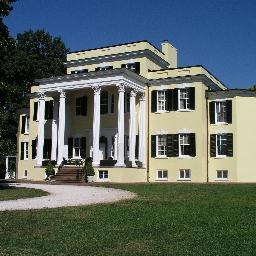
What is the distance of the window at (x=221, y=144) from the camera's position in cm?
3272

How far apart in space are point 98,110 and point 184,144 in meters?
6.99

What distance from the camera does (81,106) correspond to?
36719mm

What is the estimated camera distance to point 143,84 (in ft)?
114

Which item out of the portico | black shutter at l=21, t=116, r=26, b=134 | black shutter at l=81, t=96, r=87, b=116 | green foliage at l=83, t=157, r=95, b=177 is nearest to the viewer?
green foliage at l=83, t=157, r=95, b=177

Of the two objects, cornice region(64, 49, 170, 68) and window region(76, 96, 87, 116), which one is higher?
cornice region(64, 49, 170, 68)

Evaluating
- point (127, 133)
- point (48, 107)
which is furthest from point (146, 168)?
point (48, 107)

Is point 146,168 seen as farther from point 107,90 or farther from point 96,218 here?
point 96,218

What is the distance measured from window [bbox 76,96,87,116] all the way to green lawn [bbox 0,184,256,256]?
77.8 feet

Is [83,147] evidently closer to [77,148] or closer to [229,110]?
[77,148]

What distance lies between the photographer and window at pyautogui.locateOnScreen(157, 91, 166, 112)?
34.4 meters

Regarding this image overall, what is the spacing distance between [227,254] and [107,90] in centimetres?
2906

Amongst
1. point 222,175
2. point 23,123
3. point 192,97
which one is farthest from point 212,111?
point 23,123

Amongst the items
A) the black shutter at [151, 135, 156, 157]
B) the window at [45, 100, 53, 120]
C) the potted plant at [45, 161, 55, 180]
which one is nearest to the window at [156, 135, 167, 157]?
the black shutter at [151, 135, 156, 157]

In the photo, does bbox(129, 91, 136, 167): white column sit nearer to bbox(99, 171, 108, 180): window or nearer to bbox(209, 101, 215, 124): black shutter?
bbox(99, 171, 108, 180): window
